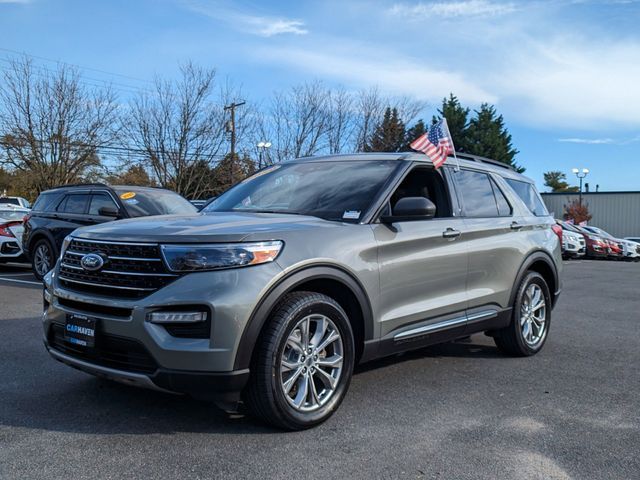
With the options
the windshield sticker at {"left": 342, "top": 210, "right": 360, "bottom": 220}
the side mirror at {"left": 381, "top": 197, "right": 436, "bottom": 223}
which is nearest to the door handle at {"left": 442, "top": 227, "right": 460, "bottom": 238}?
the side mirror at {"left": 381, "top": 197, "right": 436, "bottom": 223}

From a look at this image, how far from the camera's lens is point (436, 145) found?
522cm

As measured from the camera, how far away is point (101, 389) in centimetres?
441

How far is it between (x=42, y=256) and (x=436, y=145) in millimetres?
8369

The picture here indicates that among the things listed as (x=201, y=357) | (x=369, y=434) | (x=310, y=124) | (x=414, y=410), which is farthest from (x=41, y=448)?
(x=310, y=124)

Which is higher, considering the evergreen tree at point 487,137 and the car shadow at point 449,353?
the evergreen tree at point 487,137

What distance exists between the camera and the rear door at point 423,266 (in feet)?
14.0

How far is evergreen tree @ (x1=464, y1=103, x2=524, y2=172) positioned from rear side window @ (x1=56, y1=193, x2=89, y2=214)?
154ft

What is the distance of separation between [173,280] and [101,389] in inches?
60.2

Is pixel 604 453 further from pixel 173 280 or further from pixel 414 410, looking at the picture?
pixel 173 280

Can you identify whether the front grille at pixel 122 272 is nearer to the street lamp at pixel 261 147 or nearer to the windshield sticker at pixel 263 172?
the windshield sticker at pixel 263 172

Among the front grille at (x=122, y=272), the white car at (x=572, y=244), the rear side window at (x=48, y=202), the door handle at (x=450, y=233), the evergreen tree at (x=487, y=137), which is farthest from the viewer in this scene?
the evergreen tree at (x=487, y=137)

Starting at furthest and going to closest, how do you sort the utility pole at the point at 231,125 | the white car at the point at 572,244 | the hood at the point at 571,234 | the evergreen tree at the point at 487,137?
1. the evergreen tree at the point at 487,137
2. the utility pole at the point at 231,125
3. the hood at the point at 571,234
4. the white car at the point at 572,244

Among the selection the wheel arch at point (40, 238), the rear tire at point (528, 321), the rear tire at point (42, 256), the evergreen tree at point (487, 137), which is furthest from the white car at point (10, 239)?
the evergreen tree at point (487, 137)

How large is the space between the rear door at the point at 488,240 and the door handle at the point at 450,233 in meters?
0.17
